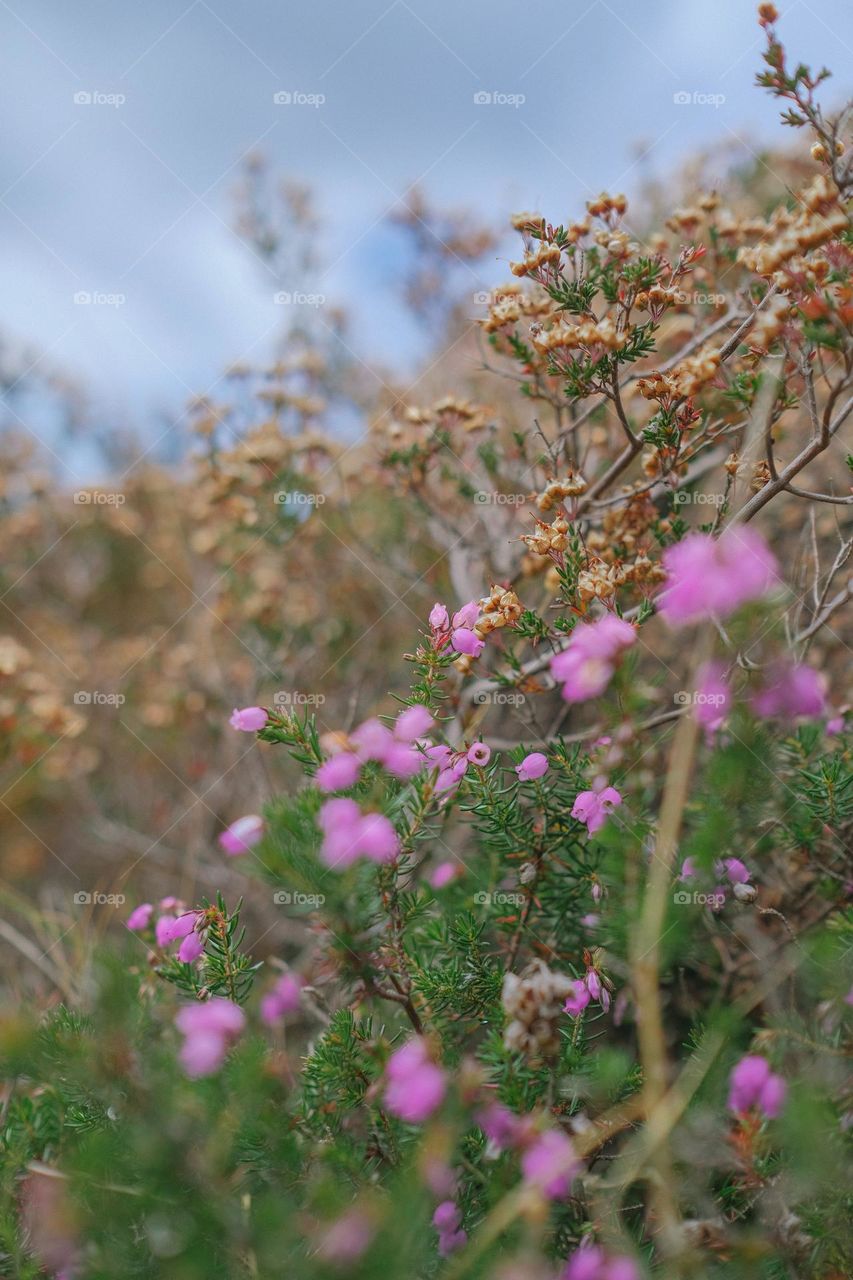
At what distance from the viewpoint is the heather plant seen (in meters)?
1.13

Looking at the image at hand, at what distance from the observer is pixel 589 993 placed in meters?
1.56

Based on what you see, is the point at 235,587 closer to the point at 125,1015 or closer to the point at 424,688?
the point at 424,688

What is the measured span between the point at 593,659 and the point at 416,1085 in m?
0.69

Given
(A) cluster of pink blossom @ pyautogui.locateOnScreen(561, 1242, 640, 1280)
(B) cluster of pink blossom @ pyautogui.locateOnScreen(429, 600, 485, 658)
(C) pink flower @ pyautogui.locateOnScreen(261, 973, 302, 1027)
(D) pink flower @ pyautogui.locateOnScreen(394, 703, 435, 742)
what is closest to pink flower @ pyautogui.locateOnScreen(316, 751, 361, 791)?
(D) pink flower @ pyautogui.locateOnScreen(394, 703, 435, 742)

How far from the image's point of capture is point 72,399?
5.83 metres

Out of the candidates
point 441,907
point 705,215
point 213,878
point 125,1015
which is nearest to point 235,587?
point 213,878

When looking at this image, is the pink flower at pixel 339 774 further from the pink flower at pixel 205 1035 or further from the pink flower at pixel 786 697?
the pink flower at pixel 786 697

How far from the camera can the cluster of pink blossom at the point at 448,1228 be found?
1.40 metres

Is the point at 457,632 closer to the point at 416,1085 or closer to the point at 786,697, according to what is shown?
the point at 786,697

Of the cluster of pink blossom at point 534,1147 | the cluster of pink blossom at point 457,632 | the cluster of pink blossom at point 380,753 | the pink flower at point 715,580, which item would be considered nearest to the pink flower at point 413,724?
the cluster of pink blossom at point 380,753

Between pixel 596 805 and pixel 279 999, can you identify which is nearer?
pixel 596 805

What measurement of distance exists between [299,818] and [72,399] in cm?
555

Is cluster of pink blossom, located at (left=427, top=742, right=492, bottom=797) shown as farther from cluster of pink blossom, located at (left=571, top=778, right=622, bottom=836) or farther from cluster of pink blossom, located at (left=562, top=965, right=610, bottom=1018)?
cluster of pink blossom, located at (left=562, top=965, right=610, bottom=1018)

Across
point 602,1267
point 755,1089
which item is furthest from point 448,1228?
point 755,1089
